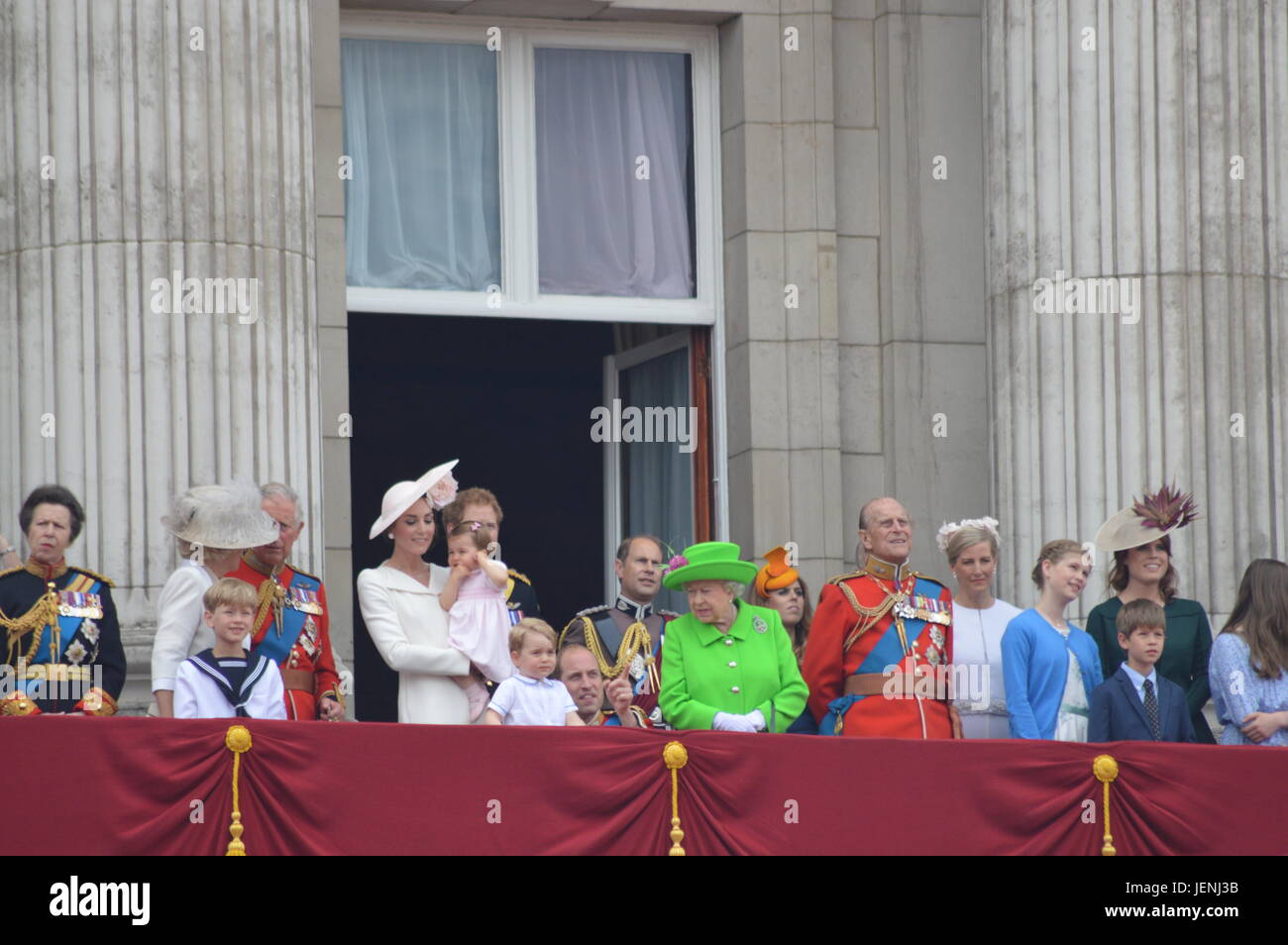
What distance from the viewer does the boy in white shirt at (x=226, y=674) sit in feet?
32.9

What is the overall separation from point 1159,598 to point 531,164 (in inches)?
193

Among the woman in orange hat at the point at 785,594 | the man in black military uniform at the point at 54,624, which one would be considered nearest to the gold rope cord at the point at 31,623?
the man in black military uniform at the point at 54,624

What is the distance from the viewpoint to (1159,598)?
12.1m

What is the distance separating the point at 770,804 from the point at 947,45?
643 centimetres

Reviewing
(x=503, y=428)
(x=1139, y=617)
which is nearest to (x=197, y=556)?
(x=1139, y=617)

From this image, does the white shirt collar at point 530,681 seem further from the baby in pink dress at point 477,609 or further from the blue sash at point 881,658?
the blue sash at point 881,658

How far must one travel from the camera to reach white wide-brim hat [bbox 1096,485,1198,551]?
12.0 metres

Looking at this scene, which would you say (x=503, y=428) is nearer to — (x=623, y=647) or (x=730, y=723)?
(x=623, y=647)

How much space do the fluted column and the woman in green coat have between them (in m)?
3.39

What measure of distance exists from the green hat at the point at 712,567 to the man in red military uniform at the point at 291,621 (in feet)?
5.34
